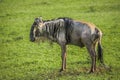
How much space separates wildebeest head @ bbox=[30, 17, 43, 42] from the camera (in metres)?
12.9

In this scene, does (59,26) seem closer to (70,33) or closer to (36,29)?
(70,33)

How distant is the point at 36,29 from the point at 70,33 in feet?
4.52

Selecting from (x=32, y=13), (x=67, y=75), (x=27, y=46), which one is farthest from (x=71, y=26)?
(x=32, y=13)

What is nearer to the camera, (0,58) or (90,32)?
Result: (90,32)

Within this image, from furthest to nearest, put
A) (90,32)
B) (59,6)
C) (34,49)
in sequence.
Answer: (59,6) → (34,49) → (90,32)

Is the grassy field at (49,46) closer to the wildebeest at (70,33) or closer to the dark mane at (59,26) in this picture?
the wildebeest at (70,33)

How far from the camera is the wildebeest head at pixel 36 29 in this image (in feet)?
42.4

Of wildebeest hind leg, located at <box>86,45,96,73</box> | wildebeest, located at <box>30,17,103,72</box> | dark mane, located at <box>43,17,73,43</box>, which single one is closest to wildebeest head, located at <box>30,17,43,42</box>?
wildebeest, located at <box>30,17,103,72</box>

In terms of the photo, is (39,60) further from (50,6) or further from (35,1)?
(35,1)

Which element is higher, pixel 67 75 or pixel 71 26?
pixel 71 26

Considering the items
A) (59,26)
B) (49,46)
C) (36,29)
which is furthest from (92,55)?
(49,46)

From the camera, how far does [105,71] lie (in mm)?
13156

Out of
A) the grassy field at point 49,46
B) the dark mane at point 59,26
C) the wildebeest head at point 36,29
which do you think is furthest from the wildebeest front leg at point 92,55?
the wildebeest head at point 36,29

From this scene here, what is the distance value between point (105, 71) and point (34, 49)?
20.0 ft
